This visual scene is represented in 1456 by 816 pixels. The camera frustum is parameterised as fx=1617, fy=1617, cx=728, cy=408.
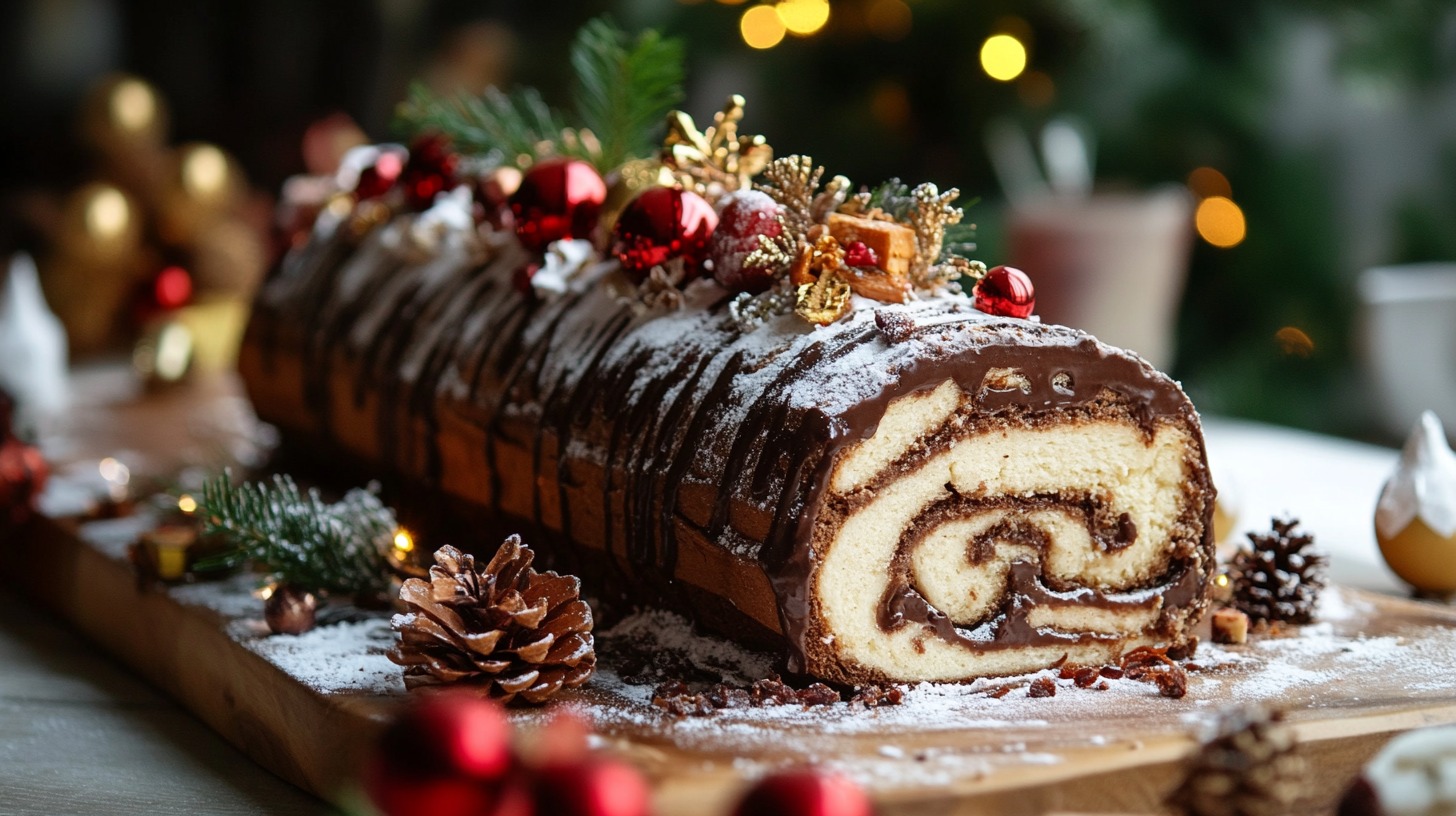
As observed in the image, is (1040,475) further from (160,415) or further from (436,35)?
(436,35)

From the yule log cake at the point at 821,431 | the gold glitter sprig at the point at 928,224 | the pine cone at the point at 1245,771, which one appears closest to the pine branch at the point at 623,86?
the yule log cake at the point at 821,431

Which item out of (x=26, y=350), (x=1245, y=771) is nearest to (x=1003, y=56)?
(x=26, y=350)

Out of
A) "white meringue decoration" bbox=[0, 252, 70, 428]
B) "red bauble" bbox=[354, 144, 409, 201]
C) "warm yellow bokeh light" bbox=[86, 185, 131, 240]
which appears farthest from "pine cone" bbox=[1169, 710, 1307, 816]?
"warm yellow bokeh light" bbox=[86, 185, 131, 240]

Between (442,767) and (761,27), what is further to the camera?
(761,27)

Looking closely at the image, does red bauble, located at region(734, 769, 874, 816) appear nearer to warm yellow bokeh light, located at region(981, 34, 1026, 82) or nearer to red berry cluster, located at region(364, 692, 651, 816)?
red berry cluster, located at region(364, 692, 651, 816)

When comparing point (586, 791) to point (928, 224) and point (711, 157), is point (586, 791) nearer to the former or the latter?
point (928, 224)

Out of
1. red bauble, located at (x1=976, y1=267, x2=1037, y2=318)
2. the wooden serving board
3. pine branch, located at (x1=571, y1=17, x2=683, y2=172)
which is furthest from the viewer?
pine branch, located at (x1=571, y1=17, x2=683, y2=172)

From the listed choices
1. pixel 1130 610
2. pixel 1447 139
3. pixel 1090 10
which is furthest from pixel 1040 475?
pixel 1447 139
